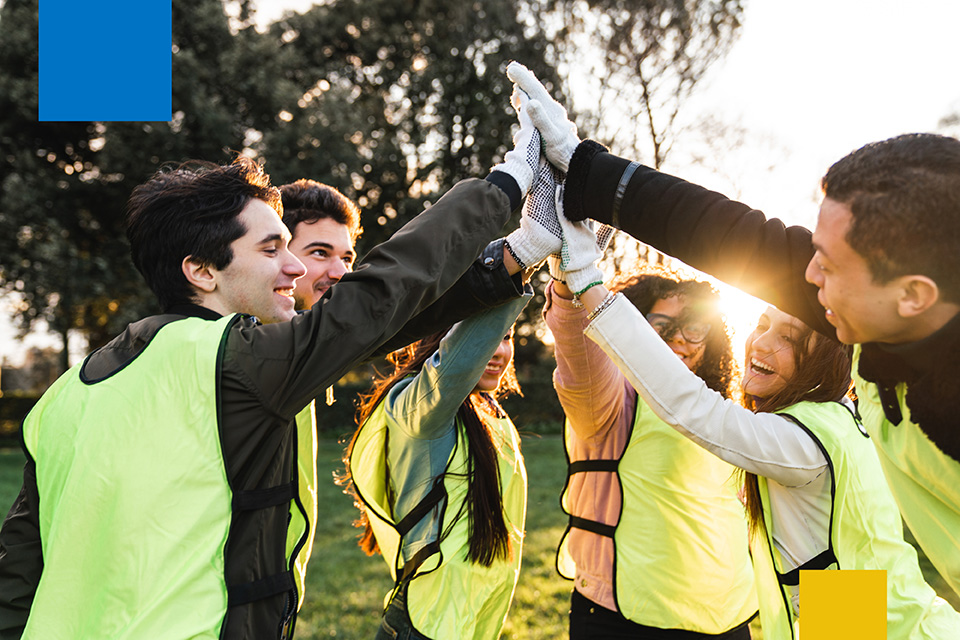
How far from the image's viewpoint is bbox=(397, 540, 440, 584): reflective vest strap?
243 centimetres

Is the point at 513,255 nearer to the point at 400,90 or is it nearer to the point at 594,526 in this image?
the point at 594,526

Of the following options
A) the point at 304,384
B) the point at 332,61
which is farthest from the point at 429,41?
the point at 304,384

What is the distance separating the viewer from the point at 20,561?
1739 millimetres

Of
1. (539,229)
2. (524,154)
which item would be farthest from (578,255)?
(524,154)

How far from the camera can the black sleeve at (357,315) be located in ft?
5.21

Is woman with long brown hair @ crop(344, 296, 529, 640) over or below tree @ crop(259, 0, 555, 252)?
below

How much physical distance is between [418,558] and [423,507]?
0.56 ft

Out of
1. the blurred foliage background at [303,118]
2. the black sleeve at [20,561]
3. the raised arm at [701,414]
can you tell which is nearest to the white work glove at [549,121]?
the raised arm at [701,414]

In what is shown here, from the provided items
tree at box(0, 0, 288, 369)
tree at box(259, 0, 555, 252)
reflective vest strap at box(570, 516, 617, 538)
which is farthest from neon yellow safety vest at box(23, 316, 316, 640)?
tree at box(259, 0, 555, 252)

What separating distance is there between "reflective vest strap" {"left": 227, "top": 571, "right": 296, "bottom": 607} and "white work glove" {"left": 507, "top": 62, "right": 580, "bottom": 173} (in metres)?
1.46

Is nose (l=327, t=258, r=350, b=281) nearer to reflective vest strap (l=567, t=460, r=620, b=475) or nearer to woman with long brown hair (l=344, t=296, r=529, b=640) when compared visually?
woman with long brown hair (l=344, t=296, r=529, b=640)

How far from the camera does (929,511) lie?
1537 millimetres

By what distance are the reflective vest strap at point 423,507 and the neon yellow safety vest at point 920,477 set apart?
1380mm

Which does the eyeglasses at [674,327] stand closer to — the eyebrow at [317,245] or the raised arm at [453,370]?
the raised arm at [453,370]
